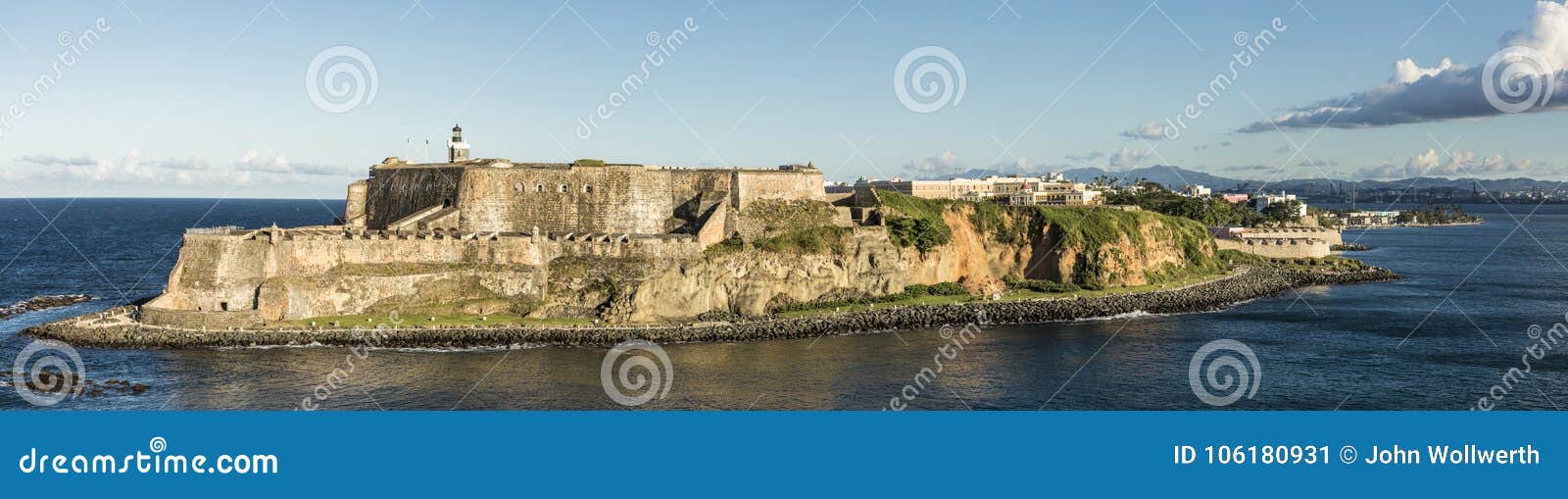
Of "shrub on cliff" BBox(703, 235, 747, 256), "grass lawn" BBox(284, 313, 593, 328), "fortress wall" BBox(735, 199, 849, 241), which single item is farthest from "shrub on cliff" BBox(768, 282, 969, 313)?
"grass lawn" BBox(284, 313, 593, 328)

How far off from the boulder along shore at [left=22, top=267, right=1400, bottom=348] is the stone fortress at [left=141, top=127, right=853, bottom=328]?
163cm

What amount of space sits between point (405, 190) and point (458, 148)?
3416mm

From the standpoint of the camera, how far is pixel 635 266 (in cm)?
4197

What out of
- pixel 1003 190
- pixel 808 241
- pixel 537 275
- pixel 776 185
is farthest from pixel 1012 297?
pixel 1003 190

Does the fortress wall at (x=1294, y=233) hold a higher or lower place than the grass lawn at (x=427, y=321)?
higher

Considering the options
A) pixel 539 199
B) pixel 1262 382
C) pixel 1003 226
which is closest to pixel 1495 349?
pixel 1262 382

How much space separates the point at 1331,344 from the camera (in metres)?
38.3

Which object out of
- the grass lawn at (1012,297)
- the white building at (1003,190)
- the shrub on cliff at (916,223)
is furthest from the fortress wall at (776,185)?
the white building at (1003,190)

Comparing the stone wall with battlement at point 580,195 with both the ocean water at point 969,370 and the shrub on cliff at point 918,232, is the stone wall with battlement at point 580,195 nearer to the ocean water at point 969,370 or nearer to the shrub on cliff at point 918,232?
the shrub on cliff at point 918,232

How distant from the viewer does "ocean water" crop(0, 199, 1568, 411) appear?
2777 cm

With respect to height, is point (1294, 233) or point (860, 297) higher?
point (1294, 233)

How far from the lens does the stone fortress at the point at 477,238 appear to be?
3784cm

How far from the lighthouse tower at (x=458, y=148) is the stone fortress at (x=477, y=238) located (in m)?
0.07

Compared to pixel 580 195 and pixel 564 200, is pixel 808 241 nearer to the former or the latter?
pixel 580 195
